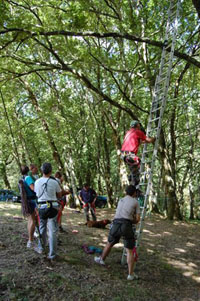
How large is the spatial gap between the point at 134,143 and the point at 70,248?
119 inches

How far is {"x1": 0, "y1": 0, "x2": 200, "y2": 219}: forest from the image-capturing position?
21.9ft

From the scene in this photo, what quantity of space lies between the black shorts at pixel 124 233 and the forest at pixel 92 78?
8.41 feet

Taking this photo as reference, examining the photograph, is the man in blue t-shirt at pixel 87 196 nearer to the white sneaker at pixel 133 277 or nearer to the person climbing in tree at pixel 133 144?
the person climbing in tree at pixel 133 144

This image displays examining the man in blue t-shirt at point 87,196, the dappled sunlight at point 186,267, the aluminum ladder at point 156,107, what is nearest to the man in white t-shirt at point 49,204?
the aluminum ladder at point 156,107

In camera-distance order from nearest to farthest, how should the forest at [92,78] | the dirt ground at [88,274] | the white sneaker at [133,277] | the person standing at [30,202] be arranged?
the dirt ground at [88,274]
the white sneaker at [133,277]
the person standing at [30,202]
the forest at [92,78]

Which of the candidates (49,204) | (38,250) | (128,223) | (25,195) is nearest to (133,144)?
(128,223)

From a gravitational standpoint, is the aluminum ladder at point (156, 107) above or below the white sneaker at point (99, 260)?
above

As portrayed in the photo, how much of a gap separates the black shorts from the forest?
256 cm

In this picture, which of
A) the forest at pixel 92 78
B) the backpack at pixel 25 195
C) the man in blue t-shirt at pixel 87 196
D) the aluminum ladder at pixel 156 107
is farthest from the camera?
the man in blue t-shirt at pixel 87 196

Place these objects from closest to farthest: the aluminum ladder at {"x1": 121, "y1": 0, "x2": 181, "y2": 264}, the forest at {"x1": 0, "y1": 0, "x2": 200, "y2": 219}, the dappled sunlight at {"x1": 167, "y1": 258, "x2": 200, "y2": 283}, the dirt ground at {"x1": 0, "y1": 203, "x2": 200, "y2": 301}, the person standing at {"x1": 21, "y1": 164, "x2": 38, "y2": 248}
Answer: the dirt ground at {"x1": 0, "y1": 203, "x2": 200, "y2": 301} → the aluminum ladder at {"x1": 121, "y1": 0, "x2": 181, "y2": 264} → the person standing at {"x1": 21, "y1": 164, "x2": 38, "y2": 248} → the dappled sunlight at {"x1": 167, "y1": 258, "x2": 200, "y2": 283} → the forest at {"x1": 0, "y1": 0, "x2": 200, "y2": 219}

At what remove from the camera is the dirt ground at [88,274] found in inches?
142

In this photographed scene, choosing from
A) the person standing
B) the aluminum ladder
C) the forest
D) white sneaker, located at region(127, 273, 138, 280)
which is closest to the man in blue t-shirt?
the forest

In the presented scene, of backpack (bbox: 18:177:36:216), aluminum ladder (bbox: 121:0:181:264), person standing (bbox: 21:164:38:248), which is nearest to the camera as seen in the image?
backpack (bbox: 18:177:36:216)

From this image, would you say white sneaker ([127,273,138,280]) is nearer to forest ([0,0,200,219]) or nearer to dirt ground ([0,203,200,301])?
dirt ground ([0,203,200,301])
